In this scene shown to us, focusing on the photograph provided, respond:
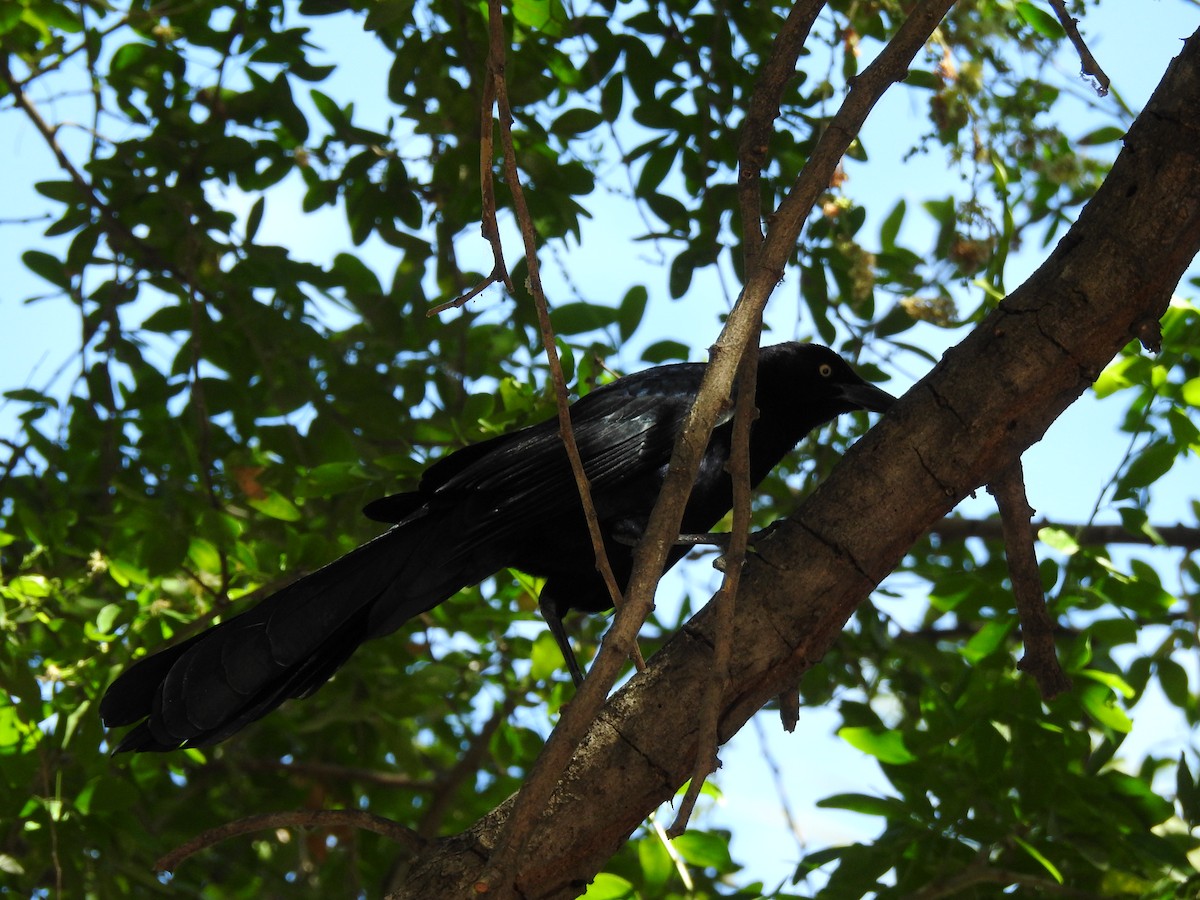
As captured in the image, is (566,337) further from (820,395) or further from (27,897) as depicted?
(27,897)

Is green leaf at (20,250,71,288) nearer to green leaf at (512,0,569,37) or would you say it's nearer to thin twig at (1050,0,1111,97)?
green leaf at (512,0,569,37)

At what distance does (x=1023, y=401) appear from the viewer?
2.38 metres

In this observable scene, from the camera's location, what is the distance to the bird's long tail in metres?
2.59

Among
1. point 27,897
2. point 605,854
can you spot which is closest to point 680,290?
point 605,854

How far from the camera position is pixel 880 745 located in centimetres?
319

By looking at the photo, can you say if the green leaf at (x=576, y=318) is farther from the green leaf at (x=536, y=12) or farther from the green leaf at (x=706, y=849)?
the green leaf at (x=706, y=849)

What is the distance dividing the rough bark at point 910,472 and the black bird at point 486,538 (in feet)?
1.87

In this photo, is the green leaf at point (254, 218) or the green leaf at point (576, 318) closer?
the green leaf at point (576, 318)

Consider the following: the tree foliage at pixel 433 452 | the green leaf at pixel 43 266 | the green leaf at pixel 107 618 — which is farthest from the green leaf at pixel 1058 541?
the green leaf at pixel 43 266

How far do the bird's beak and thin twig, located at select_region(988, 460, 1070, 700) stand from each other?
37.1 inches

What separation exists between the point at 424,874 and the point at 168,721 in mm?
682

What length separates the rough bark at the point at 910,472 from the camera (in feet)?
7.54

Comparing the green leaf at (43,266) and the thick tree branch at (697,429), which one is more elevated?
the green leaf at (43,266)

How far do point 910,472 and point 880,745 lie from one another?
1074 millimetres
